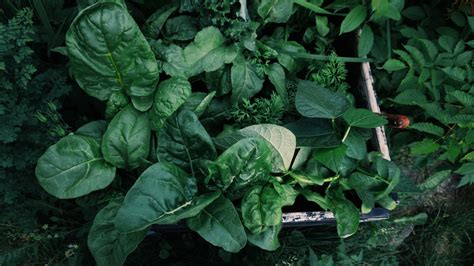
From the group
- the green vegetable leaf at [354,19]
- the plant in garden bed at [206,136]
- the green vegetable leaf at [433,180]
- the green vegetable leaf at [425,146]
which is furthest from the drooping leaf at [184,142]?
the green vegetable leaf at [433,180]

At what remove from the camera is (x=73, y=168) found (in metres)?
1.06

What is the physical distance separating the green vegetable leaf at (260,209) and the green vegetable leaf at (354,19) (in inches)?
16.8

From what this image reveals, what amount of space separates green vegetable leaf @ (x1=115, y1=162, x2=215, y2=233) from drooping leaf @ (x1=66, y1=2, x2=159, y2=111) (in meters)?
0.16

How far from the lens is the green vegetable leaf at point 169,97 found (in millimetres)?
1037

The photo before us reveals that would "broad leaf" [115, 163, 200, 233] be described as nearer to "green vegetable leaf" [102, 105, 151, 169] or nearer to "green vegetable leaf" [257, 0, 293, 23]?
"green vegetable leaf" [102, 105, 151, 169]

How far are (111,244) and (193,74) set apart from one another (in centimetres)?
39

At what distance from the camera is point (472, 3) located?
127 cm

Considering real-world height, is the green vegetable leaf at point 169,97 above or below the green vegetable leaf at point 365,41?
above

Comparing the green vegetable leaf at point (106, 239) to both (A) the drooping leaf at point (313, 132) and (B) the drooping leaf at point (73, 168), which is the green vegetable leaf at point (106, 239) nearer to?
(B) the drooping leaf at point (73, 168)

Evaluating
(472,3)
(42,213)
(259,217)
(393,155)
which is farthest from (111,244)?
(472,3)

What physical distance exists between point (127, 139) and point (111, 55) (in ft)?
0.57

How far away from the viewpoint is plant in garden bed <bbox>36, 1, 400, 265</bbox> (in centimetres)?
102

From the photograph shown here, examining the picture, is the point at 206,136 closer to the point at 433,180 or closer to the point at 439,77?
the point at 439,77

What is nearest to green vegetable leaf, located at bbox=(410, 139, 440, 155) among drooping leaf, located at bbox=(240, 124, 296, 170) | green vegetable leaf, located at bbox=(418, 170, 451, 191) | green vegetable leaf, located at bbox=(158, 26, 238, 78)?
green vegetable leaf, located at bbox=(418, 170, 451, 191)
